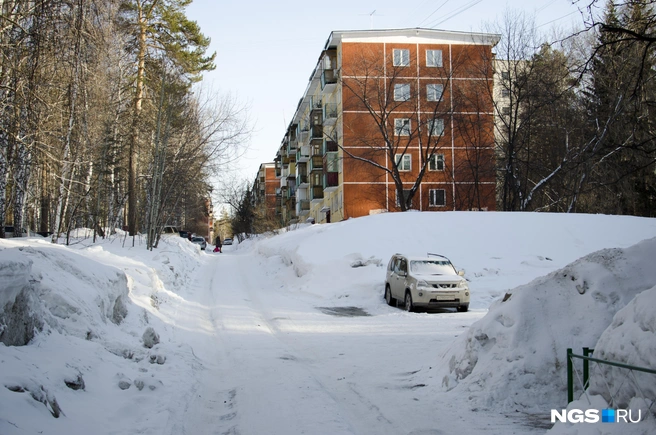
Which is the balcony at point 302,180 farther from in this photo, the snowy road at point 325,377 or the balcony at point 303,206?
the snowy road at point 325,377

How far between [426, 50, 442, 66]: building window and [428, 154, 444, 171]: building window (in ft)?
25.2

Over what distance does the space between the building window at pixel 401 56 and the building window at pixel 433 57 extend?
1.76 m

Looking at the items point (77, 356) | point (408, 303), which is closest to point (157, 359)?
point (77, 356)

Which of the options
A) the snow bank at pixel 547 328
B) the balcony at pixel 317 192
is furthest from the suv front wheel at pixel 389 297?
the balcony at pixel 317 192

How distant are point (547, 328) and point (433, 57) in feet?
145

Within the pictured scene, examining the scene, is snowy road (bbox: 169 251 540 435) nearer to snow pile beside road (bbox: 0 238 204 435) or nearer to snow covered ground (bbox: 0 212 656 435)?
snow covered ground (bbox: 0 212 656 435)

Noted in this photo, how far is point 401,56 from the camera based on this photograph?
4728 centimetres

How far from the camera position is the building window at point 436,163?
48.8m

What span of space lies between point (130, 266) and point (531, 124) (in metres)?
32.7

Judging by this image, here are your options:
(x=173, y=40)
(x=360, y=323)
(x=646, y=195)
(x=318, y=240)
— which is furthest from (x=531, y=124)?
(x=360, y=323)

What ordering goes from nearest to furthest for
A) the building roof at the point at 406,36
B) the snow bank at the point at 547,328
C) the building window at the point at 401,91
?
the snow bank at the point at 547,328 → the building window at the point at 401,91 → the building roof at the point at 406,36

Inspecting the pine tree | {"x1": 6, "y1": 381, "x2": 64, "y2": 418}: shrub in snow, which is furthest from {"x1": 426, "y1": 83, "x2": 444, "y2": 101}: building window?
{"x1": 6, "y1": 381, "x2": 64, "y2": 418}: shrub in snow

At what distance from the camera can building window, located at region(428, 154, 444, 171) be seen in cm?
4881

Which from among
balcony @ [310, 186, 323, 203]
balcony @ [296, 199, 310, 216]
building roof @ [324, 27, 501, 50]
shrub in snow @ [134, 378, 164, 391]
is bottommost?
shrub in snow @ [134, 378, 164, 391]
